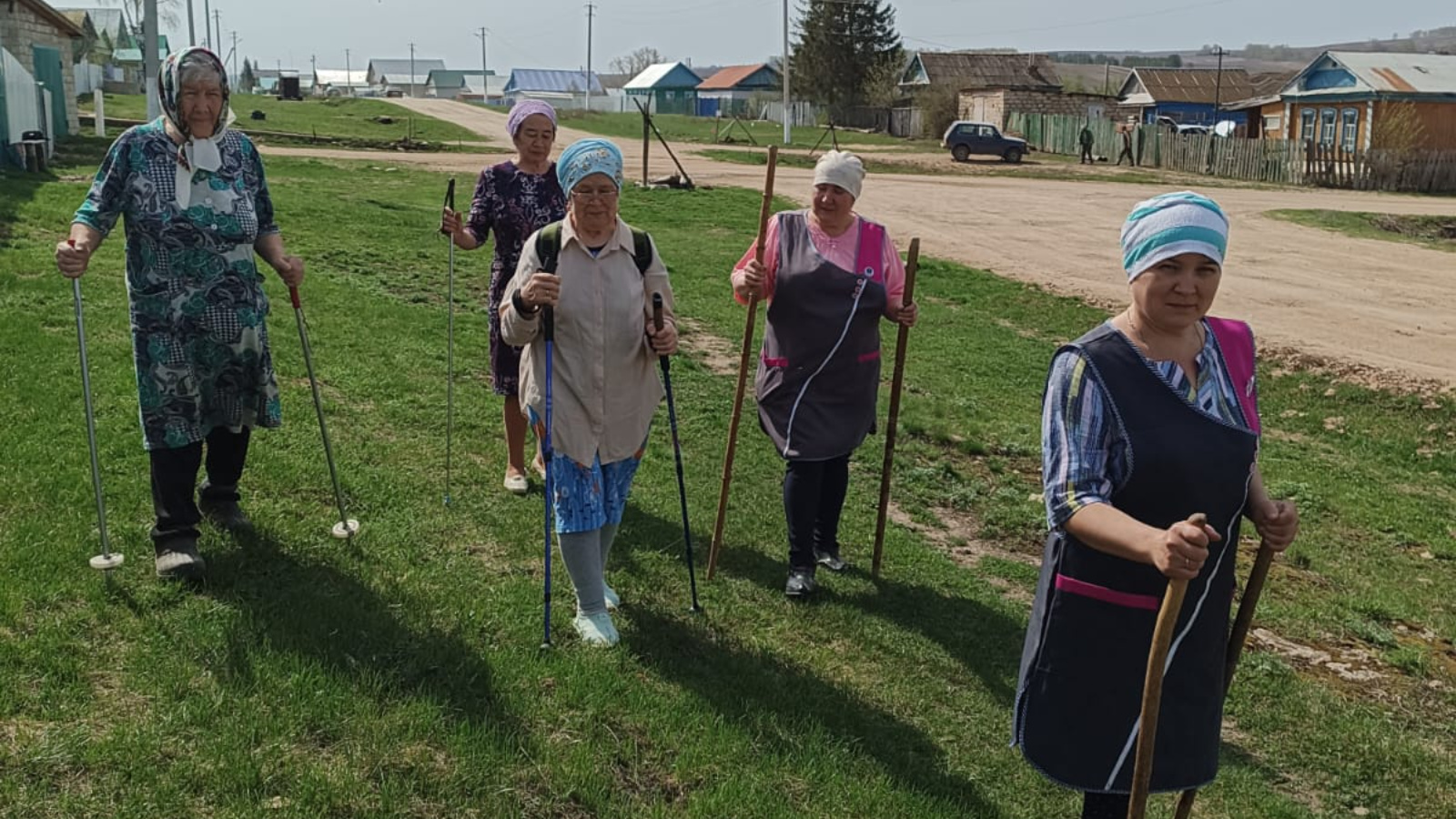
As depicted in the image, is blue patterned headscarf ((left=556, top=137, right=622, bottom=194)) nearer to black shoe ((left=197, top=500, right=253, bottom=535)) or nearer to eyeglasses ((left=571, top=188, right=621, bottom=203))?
eyeglasses ((left=571, top=188, right=621, bottom=203))

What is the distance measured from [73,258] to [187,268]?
40cm

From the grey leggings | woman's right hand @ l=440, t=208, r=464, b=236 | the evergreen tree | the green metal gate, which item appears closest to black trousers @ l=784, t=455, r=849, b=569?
the grey leggings

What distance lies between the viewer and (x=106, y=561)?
14.6 ft

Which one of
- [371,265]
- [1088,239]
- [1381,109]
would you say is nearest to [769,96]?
[1381,109]

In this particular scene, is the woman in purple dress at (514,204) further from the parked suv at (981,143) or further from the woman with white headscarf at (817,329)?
the parked suv at (981,143)

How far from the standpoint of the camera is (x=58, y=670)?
12.7ft

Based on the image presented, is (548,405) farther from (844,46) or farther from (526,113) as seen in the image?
(844,46)

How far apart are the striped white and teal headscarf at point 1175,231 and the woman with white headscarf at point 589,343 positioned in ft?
6.86

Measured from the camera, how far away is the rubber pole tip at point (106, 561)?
444cm

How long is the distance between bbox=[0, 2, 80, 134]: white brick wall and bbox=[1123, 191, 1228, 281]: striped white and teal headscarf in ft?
104

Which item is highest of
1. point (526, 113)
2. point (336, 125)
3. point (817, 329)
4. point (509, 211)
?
point (336, 125)

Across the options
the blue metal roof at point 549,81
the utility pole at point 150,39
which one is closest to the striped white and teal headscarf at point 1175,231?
the utility pole at point 150,39

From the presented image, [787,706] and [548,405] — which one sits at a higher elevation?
[548,405]

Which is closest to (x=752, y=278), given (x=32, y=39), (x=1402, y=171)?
(x=32, y=39)
